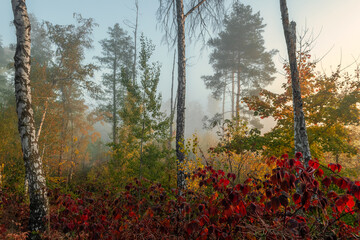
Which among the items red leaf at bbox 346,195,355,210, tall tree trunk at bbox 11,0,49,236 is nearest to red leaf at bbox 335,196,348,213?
red leaf at bbox 346,195,355,210

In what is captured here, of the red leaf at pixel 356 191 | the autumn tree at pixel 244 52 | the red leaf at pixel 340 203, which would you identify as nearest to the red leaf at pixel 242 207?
the red leaf at pixel 340 203

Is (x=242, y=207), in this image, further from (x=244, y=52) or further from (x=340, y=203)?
(x=244, y=52)

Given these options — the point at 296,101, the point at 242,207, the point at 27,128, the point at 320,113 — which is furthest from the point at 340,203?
the point at 320,113

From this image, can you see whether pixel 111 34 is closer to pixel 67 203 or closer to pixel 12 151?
pixel 12 151

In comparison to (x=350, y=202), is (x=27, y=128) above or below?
above

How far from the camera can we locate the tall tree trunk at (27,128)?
427 centimetres

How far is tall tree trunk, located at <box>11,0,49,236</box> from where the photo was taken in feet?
14.0

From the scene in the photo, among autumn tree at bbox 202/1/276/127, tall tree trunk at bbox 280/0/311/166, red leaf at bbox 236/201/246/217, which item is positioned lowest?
red leaf at bbox 236/201/246/217

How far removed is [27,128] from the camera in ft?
14.2

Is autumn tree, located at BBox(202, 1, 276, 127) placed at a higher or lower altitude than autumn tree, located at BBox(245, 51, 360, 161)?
Result: higher

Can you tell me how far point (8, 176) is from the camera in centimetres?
861

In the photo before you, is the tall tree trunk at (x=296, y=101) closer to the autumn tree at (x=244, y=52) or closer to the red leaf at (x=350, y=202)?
the red leaf at (x=350, y=202)

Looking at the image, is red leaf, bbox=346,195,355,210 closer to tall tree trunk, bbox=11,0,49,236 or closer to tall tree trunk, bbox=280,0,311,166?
tall tree trunk, bbox=280,0,311,166

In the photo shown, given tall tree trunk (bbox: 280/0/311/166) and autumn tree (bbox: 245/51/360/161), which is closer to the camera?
tall tree trunk (bbox: 280/0/311/166)
